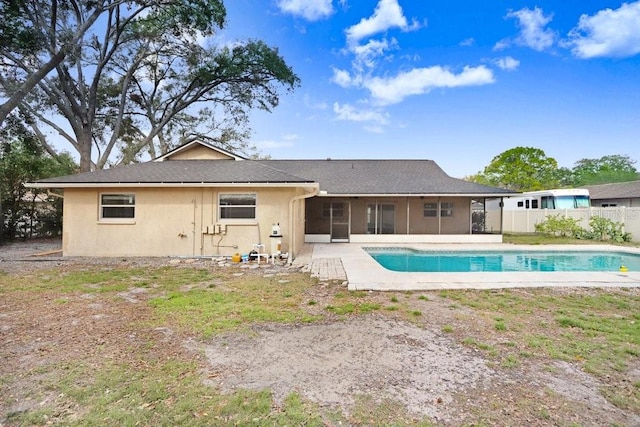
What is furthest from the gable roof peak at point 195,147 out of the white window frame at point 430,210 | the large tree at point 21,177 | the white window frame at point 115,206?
the white window frame at point 430,210

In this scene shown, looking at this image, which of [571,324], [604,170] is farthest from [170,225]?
[604,170]

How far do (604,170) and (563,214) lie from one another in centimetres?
4788

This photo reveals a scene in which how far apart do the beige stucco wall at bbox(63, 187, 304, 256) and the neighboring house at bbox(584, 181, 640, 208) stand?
91.8ft

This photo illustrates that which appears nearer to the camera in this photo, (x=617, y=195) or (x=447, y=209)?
(x=447, y=209)

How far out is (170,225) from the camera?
10.9 meters

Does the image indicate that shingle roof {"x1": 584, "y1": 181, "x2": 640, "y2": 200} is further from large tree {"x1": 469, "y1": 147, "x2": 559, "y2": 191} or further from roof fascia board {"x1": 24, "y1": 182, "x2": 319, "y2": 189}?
roof fascia board {"x1": 24, "y1": 182, "x2": 319, "y2": 189}

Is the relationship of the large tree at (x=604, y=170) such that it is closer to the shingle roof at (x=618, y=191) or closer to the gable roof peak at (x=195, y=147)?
the shingle roof at (x=618, y=191)

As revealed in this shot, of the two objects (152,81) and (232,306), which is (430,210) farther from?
(152,81)

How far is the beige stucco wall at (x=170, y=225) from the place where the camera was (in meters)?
10.8

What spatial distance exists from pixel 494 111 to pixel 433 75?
6.43 m

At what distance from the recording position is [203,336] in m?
4.11

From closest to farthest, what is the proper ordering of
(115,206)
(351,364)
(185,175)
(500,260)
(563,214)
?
(351,364)
(115,206)
(185,175)
(500,260)
(563,214)

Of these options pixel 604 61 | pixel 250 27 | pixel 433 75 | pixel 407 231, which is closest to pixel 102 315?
pixel 407 231

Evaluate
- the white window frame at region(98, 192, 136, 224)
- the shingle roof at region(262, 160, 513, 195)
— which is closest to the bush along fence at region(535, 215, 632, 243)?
the shingle roof at region(262, 160, 513, 195)
